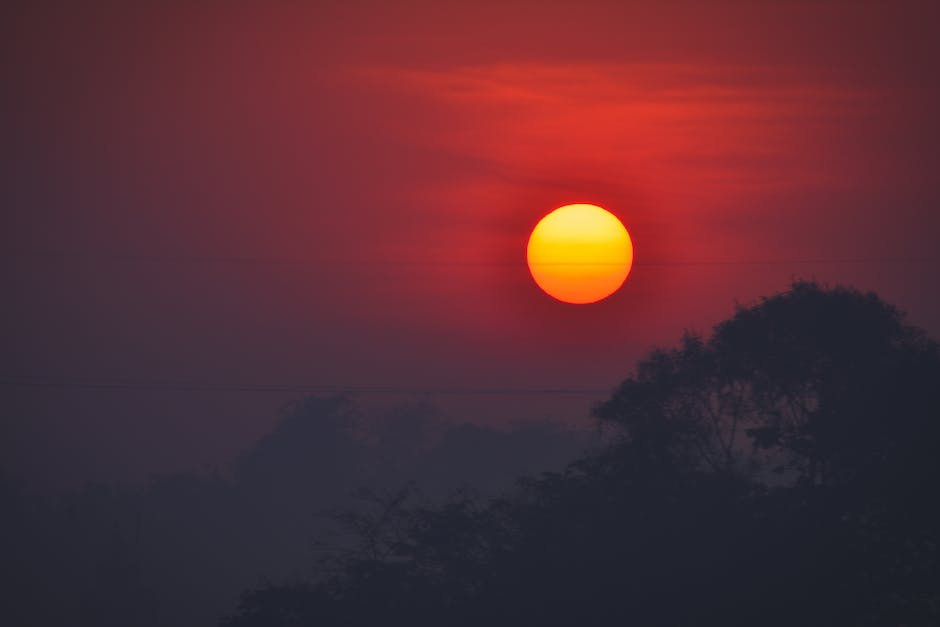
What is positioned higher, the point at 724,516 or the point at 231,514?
the point at 231,514

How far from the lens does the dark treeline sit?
71.6 meters

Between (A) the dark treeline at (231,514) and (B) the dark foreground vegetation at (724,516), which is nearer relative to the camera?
(B) the dark foreground vegetation at (724,516)

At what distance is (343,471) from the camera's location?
119 metres

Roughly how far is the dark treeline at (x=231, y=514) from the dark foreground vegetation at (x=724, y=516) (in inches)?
269

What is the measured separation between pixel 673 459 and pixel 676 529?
2.05 m

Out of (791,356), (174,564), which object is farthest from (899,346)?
(174,564)

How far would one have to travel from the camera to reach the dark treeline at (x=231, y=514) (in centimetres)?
7156

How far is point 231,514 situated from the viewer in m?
105

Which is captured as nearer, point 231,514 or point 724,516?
point 724,516

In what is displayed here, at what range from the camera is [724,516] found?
26641mm

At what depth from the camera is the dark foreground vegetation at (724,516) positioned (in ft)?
79.9

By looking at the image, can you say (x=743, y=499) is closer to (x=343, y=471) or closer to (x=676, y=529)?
(x=676, y=529)

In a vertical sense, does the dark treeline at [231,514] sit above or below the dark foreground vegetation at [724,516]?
above

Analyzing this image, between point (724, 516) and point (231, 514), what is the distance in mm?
82774
